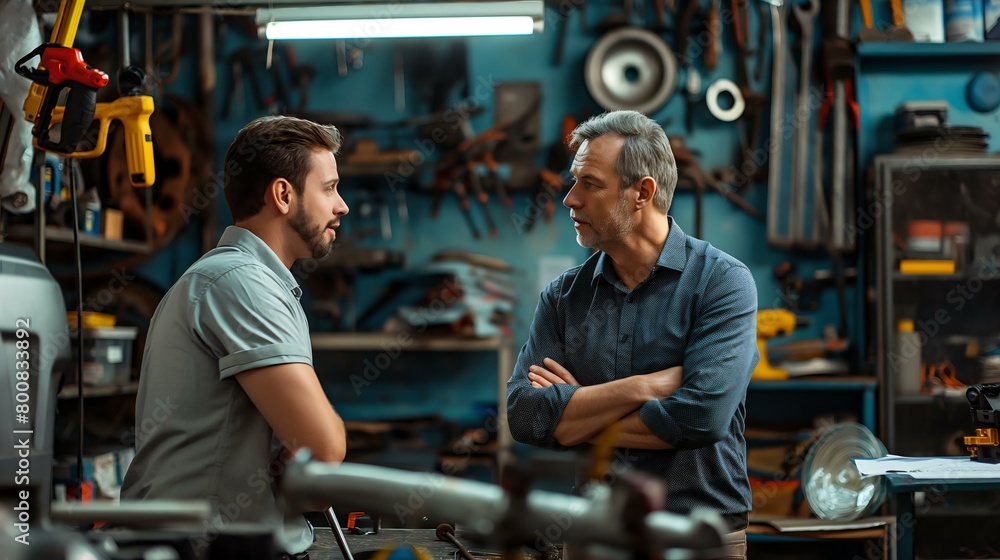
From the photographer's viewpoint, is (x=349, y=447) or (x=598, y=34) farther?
(x=598, y=34)

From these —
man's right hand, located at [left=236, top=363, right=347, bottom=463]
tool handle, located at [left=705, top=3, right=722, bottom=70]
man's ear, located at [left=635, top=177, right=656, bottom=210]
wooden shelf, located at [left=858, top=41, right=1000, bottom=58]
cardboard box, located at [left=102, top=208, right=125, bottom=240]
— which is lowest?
man's right hand, located at [left=236, top=363, right=347, bottom=463]

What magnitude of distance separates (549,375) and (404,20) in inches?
60.7

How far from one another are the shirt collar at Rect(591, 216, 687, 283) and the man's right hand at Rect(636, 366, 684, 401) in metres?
0.25

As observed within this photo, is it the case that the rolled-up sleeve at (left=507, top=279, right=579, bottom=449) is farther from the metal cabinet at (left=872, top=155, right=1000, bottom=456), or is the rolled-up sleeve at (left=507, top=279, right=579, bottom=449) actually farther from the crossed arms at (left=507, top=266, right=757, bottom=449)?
the metal cabinet at (left=872, top=155, right=1000, bottom=456)

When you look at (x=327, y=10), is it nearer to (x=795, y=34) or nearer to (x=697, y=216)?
(x=697, y=216)

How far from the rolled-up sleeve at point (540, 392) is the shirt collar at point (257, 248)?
24.0 inches

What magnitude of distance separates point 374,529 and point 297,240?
25.7 inches

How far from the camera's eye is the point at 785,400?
4.22 meters

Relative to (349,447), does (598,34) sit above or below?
above

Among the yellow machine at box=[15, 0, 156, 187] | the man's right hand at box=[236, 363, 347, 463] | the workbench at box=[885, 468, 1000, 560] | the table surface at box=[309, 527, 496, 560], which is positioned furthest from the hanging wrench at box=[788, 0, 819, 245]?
the man's right hand at box=[236, 363, 347, 463]

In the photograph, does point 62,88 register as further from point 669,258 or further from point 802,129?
point 802,129

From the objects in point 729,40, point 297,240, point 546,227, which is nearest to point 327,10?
point 297,240

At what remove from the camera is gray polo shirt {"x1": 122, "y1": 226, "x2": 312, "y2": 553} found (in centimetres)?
155

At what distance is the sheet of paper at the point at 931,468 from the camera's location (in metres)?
2.16
